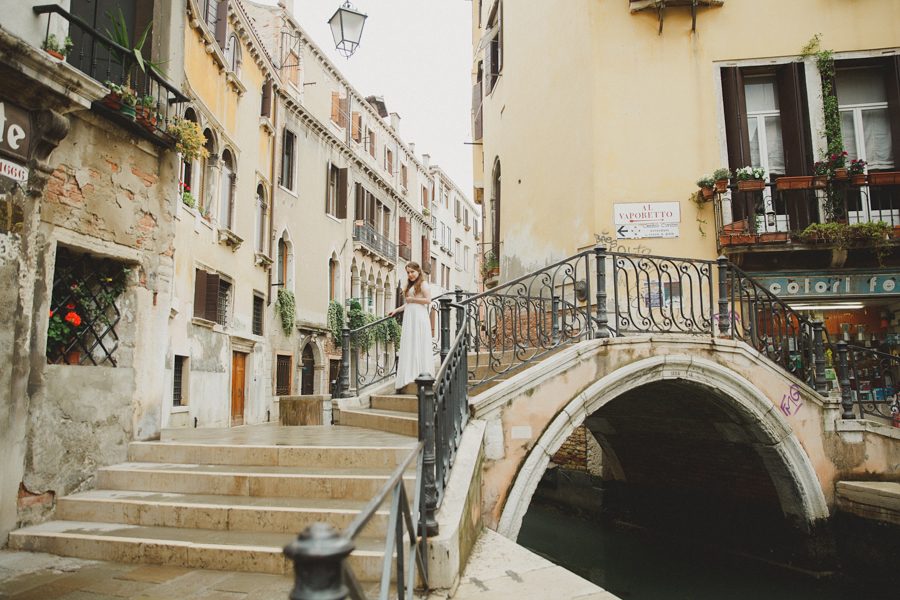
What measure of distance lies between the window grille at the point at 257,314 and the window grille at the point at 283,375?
1.40m

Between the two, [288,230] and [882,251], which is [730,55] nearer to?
[882,251]

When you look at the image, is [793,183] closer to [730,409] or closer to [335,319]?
[730,409]

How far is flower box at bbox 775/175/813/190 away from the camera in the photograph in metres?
8.59

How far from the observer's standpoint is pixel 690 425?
28.0 ft

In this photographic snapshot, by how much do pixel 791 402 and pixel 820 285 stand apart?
2.43 metres

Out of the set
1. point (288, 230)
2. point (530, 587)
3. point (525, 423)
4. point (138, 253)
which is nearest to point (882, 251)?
point (525, 423)

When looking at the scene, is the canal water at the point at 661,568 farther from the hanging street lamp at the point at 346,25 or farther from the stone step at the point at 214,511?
the hanging street lamp at the point at 346,25

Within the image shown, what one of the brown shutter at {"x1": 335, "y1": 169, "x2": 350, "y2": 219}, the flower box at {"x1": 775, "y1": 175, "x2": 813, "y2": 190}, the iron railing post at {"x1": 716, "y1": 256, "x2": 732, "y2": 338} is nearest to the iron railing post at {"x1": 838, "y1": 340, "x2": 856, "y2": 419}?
the iron railing post at {"x1": 716, "y1": 256, "x2": 732, "y2": 338}

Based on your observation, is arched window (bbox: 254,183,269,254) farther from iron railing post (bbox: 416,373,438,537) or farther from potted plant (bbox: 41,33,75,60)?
iron railing post (bbox: 416,373,438,537)

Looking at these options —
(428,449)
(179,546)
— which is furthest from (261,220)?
(428,449)

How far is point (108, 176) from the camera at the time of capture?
5.21 m

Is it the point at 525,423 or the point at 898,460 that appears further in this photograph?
the point at 898,460

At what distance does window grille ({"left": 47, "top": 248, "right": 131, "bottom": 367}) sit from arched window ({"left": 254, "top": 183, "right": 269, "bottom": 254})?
34.4 feet

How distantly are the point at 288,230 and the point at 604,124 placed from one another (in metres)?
10.8
